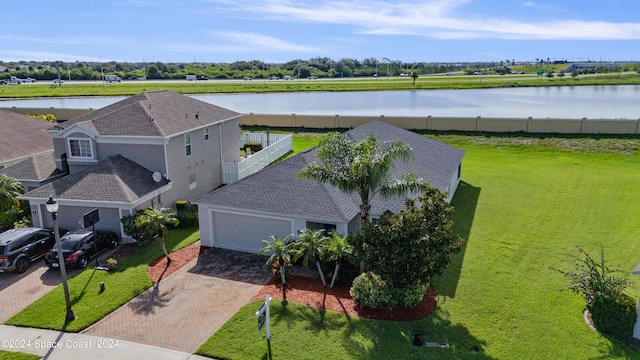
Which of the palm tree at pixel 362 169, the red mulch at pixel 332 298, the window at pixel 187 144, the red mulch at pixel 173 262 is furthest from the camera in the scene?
the window at pixel 187 144

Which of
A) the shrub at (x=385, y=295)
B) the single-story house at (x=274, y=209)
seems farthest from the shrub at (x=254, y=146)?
the shrub at (x=385, y=295)

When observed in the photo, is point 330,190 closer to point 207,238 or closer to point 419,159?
point 207,238

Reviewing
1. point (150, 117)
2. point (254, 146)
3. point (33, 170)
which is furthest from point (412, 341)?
point (254, 146)

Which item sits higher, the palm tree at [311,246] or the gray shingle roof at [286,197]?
the gray shingle roof at [286,197]

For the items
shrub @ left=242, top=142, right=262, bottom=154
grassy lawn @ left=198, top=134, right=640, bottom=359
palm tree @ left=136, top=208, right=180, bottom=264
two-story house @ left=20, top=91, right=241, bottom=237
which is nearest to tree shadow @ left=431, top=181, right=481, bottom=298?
grassy lawn @ left=198, top=134, right=640, bottom=359

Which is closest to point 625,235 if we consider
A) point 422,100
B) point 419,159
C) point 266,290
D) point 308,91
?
point 419,159

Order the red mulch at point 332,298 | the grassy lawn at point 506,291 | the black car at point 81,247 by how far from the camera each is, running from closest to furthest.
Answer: the grassy lawn at point 506,291
the red mulch at point 332,298
the black car at point 81,247

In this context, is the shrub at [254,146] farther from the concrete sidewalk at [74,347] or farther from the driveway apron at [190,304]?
the concrete sidewalk at [74,347]

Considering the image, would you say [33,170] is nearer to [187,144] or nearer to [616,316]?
[187,144]
